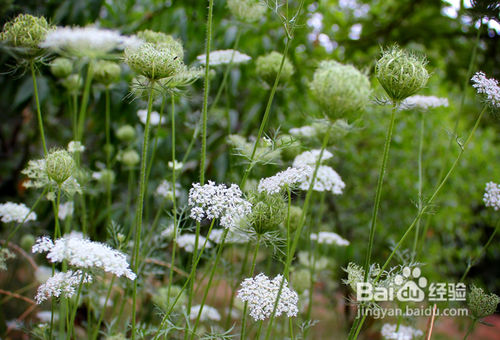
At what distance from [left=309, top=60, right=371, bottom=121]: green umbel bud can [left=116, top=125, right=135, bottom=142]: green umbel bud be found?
5.07 ft

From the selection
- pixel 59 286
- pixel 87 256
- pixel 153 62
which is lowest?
pixel 59 286

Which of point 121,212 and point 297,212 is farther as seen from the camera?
point 121,212

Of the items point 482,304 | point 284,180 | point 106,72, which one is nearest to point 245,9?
point 106,72

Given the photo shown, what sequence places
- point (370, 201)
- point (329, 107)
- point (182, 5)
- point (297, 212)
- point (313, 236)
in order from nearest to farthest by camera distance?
point (329, 107) → point (297, 212) → point (313, 236) → point (182, 5) → point (370, 201)

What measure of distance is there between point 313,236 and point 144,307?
112 centimetres

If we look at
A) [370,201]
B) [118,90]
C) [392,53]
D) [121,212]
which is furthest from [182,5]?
[370,201]

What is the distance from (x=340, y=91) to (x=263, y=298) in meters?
0.63

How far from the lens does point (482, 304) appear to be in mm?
1344

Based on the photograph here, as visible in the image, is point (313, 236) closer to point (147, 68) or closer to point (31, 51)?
point (147, 68)

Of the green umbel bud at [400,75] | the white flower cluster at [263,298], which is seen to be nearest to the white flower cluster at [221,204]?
the white flower cluster at [263,298]

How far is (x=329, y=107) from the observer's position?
3.21 ft

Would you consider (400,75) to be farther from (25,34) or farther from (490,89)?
(25,34)

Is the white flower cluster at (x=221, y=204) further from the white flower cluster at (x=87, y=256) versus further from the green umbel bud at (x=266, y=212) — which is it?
the white flower cluster at (x=87, y=256)

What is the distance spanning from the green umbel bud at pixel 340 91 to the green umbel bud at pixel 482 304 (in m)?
0.89
